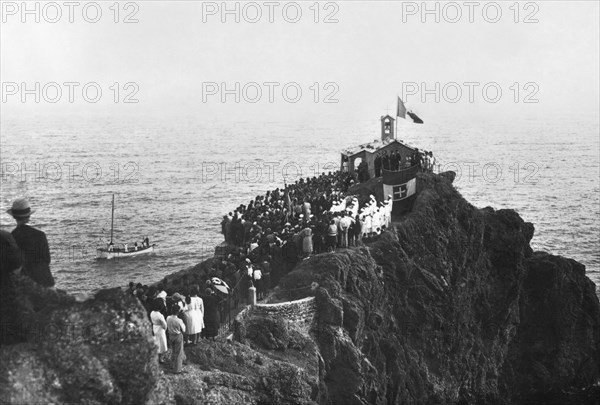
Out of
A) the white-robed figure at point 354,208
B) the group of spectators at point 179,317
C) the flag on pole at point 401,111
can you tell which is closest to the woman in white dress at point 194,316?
the group of spectators at point 179,317

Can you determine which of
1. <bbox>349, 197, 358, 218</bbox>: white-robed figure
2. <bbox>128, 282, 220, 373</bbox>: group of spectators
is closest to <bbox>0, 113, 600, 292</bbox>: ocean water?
<bbox>349, 197, 358, 218</bbox>: white-robed figure

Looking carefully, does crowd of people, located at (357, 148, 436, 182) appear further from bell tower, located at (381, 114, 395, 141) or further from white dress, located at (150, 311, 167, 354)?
white dress, located at (150, 311, 167, 354)

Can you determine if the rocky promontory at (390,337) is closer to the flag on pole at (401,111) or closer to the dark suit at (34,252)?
the dark suit at (34,252)

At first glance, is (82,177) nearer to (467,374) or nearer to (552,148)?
(467,374)

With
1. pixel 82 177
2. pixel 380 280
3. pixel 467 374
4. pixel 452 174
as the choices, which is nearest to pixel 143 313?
pixel 380 280

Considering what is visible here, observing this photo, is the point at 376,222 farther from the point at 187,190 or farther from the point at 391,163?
the point at 187,190

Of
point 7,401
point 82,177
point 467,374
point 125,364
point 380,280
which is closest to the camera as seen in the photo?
point 7,401
